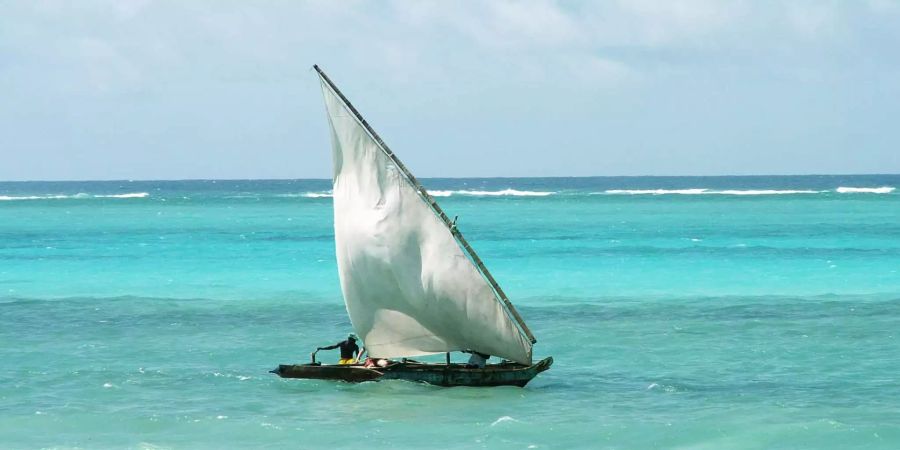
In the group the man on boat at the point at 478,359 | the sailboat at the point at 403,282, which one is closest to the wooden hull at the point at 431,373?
the sailboat at the point at 403,282

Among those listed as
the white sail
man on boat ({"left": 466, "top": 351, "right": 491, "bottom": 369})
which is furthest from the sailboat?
man on boat ({"left": 466, "top": 351, "right": 491, "bottom": 369})

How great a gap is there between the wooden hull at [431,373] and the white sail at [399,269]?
34 cm

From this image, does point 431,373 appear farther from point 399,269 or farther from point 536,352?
point 536,352

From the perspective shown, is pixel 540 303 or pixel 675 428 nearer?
pixel 675 428

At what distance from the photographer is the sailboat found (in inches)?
1016

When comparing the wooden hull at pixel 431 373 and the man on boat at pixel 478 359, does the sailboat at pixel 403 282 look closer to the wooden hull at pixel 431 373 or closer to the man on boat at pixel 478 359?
the wooden hull at pixel 431 373

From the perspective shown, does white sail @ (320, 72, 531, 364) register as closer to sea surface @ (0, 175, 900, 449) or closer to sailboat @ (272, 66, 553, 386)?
sailboat @ (272, 66, 553, 386)

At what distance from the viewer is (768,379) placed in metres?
27.8

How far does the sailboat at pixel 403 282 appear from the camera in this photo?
84.7 ft

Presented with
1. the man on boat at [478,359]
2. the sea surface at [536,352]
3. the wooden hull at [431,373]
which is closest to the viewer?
the sea surface at [536,352]

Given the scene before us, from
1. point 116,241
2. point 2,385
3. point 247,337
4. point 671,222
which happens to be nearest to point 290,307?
point 247,337

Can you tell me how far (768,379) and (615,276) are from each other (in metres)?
22.7

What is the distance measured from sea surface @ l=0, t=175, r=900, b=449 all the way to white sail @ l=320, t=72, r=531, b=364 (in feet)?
3.64

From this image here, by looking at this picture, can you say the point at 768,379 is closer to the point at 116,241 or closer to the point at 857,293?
the point at 857,293
